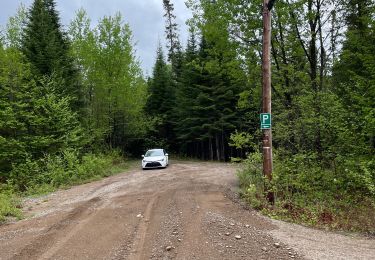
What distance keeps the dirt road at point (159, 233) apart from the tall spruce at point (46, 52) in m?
12.3

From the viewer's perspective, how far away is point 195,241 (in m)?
6.48

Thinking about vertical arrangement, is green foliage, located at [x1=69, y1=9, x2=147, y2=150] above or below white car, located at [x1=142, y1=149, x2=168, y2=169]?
above

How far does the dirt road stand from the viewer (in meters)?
5.92

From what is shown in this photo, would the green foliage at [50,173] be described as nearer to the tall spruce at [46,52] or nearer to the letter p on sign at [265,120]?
the tall spruce at [46,52]

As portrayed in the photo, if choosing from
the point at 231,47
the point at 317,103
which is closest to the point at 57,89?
the point at 231,47

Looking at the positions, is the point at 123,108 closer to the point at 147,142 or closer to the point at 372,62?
the point at 147,142

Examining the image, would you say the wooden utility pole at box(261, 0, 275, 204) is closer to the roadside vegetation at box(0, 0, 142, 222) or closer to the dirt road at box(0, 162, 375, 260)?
the dirt road at box(0, 162, 375, 260)

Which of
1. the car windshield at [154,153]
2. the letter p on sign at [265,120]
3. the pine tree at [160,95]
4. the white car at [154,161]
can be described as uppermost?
the pine tree at [160,95]

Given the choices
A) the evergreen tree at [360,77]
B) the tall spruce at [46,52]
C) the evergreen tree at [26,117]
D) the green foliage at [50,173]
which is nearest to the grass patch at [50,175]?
the green foliage at [50,173]

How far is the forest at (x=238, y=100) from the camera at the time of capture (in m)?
10.7

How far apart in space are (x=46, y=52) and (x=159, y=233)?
59.3 feet

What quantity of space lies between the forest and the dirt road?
1.24m

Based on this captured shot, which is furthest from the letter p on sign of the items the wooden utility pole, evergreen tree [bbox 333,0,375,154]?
evergreen tree [bbox 333,0,375,154]

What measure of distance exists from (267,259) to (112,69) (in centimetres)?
2546
